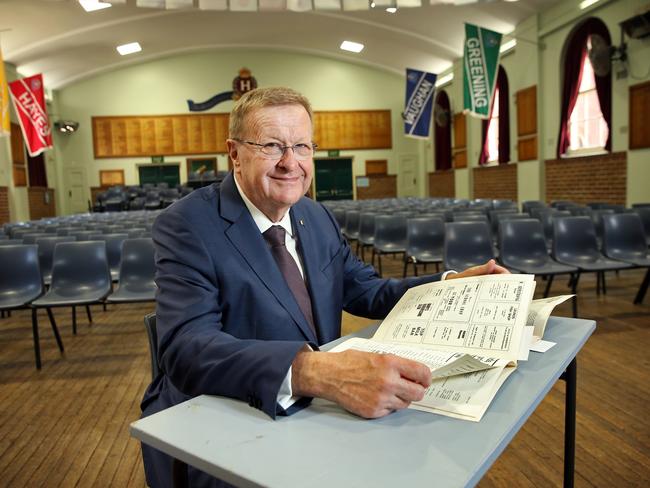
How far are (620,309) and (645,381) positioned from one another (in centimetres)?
175

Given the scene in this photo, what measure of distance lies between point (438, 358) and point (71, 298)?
3556mm

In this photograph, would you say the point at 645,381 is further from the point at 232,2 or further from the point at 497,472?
the point at 232,2

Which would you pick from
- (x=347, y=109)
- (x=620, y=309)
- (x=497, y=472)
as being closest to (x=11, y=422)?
(x=497, y=472)

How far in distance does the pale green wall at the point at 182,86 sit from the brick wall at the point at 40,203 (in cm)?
116

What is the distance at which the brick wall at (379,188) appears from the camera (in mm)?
22281

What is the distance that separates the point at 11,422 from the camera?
285 centimetres

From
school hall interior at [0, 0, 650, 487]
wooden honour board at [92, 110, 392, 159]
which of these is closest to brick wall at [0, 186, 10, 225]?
school hall interior at [0, 0, 650, 487]

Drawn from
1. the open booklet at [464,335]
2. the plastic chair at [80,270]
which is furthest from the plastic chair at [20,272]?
the open booklet at [464,335]

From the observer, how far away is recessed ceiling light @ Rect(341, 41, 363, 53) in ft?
63.3

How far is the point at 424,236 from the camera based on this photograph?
5527 mm

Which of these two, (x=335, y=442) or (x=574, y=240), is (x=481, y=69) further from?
(x=335, y=442)

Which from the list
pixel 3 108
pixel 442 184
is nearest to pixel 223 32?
pixel 442 184

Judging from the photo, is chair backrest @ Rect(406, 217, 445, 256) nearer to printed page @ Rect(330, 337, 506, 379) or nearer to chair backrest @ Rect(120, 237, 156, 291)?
chair backrest @ Rect(120, 237, 156, 291)

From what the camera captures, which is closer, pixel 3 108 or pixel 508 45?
pixel 3 108
